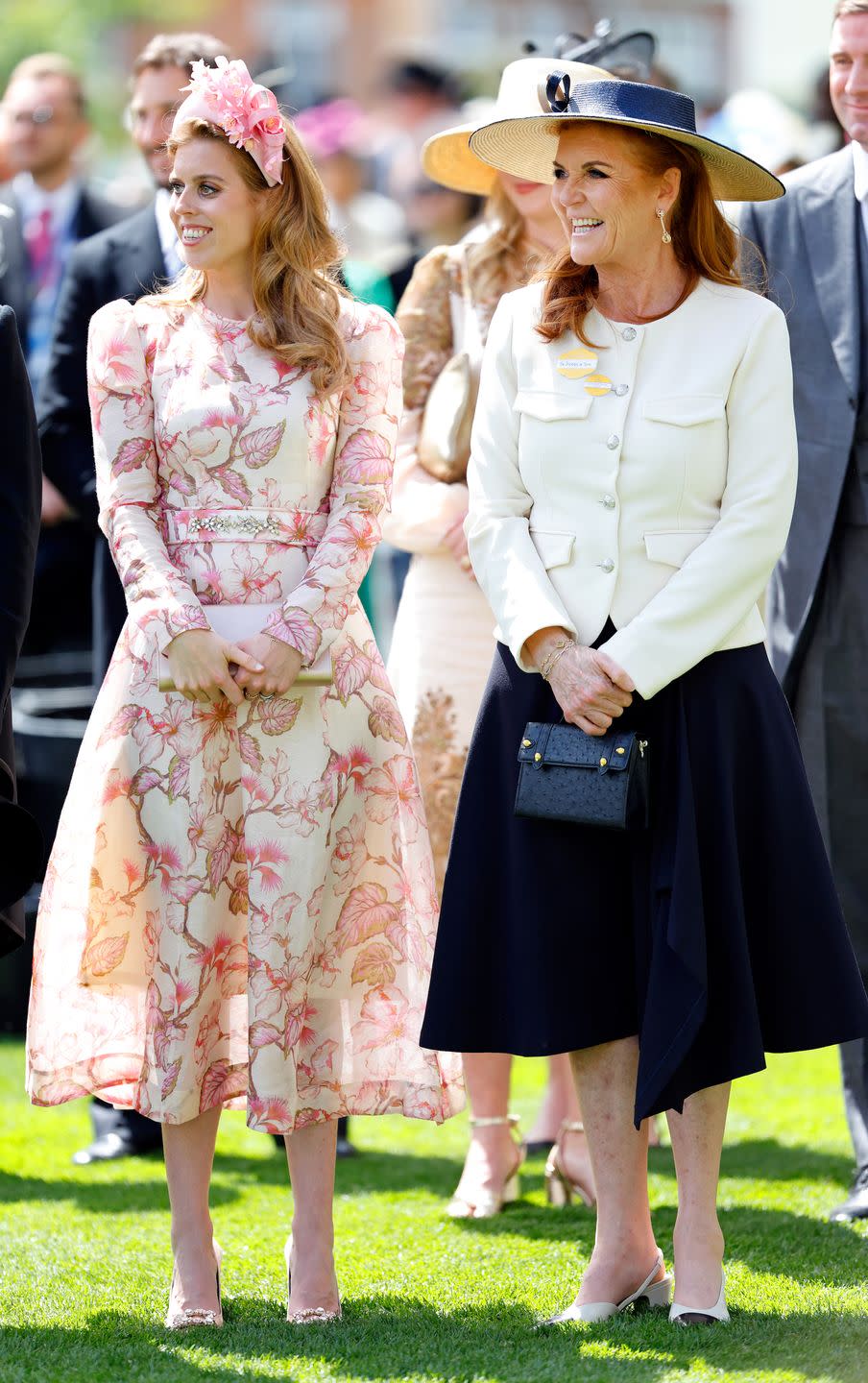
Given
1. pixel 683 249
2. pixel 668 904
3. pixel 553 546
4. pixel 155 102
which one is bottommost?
pixel 668 904

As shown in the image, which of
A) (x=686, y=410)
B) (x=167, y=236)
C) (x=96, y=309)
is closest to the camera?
(x=686, y=410)

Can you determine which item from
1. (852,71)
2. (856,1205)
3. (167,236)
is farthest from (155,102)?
(856,1205)

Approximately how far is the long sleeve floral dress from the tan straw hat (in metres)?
0.96

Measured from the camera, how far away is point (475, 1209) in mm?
4641

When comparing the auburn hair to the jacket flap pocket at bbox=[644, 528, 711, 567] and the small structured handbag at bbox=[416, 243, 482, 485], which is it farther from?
the small structured handbag at bbox=[416, 243, 482, 485]

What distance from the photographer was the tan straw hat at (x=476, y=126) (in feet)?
15.1

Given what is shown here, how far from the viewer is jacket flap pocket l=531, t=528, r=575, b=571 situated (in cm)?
369

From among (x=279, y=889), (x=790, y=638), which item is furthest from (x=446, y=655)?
(x=279, y=889)

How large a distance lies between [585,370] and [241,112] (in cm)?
81

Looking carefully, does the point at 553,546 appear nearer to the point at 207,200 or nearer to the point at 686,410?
the point at 686,410

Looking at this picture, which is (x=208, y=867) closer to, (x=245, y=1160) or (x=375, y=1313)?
(x=375, y=1313)

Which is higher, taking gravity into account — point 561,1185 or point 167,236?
point 167,236

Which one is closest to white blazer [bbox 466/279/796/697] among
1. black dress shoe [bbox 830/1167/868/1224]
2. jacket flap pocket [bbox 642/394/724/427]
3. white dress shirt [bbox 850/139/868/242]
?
jacket flap pocket [bbox 642/394/724/427]

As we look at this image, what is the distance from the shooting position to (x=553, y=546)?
3709 millimetres
